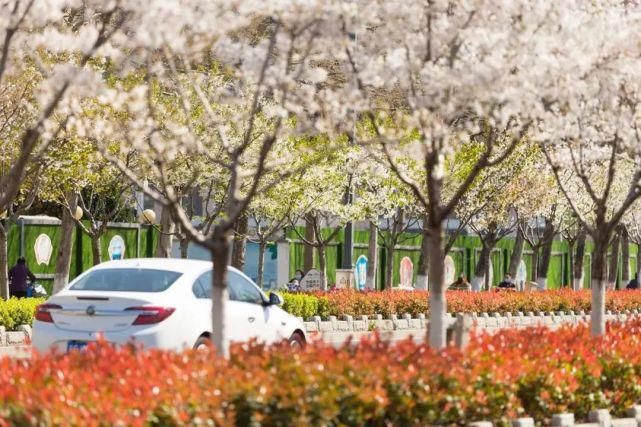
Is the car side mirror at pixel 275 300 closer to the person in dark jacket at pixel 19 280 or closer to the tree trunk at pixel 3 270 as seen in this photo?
the tree trunk at pixel 3 270

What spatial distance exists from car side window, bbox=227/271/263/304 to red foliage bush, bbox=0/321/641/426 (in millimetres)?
3690

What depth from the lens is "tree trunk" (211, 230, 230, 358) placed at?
12328 millimetres

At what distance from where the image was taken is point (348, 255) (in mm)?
36969

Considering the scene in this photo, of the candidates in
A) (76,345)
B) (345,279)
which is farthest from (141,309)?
(345,279)

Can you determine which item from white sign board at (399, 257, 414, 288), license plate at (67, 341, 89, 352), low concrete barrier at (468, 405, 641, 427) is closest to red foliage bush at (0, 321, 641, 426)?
low concrete barrier at (468, 405, 641, 427)

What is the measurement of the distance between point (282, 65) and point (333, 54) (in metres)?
0.91

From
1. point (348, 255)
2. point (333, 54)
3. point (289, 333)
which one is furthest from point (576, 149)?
point (348, 255)

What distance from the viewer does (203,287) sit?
1692cm

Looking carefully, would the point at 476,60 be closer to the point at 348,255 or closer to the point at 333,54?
the point at 333,54

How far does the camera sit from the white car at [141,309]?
51.7 ft

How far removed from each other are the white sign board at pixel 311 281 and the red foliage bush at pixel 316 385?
23.4 meters

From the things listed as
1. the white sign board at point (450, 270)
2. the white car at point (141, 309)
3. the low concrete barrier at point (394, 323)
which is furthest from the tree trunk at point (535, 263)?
the white car at point (141, 309)

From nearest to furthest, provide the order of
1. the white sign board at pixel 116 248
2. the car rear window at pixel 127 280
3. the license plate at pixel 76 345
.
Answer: the license plate at pixel 76 345, the car rear window at pixel 127 280, the white sign board at pixel 116 248

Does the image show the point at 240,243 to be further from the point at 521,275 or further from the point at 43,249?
the point at 521,275
